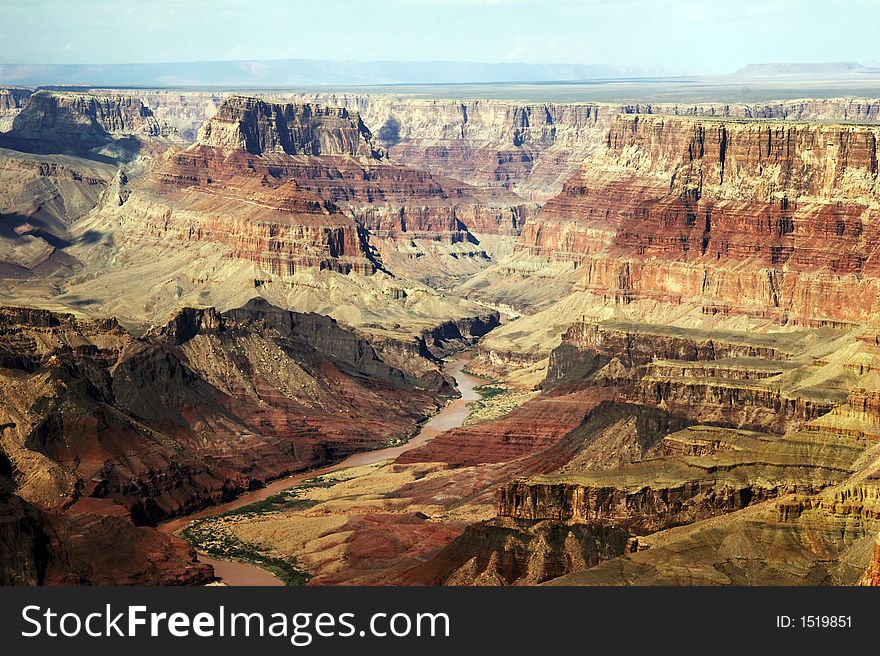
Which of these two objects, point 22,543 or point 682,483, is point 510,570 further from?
point 22,543

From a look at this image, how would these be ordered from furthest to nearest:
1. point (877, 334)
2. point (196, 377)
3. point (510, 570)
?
1. point (196, 377)
2. point (877, 334)
3. point (510, 570)

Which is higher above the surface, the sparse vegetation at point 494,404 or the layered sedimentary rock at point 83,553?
the layered sedimentary rock at point 83,553

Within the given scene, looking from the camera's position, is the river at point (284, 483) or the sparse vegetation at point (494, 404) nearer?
the river at point (284, 483)

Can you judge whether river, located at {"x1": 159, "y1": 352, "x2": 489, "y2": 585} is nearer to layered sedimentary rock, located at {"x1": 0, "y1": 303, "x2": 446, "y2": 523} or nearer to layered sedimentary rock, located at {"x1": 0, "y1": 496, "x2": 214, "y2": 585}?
layered sedimentary rock, located at {"x1": 0, "y1": 303, "x2": 446, "y2": 523}

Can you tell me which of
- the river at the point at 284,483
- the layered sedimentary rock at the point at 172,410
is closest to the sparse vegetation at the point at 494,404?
the river at the point at 284,483

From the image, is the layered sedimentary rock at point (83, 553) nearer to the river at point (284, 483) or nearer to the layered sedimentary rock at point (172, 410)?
the river at point (284, 483)

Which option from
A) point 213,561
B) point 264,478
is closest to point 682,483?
point 213,561

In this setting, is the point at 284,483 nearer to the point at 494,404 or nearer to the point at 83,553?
the point at 494,404

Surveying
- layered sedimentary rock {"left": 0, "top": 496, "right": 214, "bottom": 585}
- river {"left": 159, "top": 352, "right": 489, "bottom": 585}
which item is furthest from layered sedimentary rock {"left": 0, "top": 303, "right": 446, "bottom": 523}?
layered sedimentary rock {"left": 0, "top": 496, "right": 214, "bottom": 585}
